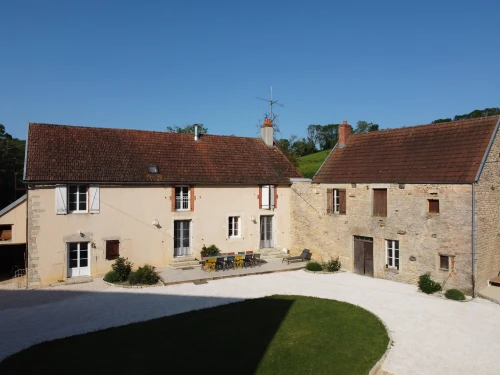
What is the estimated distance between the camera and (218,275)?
57.7 ft

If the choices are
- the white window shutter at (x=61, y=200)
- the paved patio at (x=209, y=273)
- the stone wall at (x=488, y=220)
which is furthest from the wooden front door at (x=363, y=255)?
the white window shutter at (x=61, y=200)

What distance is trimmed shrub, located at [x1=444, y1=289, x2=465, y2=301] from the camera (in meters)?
13.9

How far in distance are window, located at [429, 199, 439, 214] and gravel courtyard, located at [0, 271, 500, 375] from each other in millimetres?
3294

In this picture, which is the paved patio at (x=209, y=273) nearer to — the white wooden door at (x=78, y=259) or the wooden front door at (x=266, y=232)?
the wooden front door at (x=266, y=232)

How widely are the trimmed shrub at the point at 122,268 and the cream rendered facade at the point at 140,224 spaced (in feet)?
2.20

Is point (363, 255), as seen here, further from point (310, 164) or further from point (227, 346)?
point (310, 164)

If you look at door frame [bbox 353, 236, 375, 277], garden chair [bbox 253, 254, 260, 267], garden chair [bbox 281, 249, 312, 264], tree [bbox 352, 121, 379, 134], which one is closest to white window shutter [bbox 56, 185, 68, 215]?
garden chair [bbox 253, 254, 260, 267]

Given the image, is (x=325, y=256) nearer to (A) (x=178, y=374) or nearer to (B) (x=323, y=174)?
(B) (x=323, y=174)

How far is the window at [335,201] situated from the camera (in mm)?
19453

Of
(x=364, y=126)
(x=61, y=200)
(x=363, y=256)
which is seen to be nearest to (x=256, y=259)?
(x=363, y=256)

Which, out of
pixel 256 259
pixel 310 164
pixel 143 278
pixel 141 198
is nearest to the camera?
pixel 143 278

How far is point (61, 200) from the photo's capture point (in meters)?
16.6

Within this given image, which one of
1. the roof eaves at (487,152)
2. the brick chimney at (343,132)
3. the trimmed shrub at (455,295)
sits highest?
the brick chimney at (343,132)

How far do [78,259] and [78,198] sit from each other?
9.13ft
